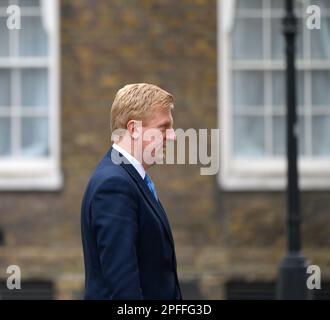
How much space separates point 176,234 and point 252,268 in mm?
860

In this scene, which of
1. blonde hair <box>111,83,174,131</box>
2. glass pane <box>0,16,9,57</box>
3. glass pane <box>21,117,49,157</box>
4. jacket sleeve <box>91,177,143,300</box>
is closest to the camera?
jacket sleeve <box>91,177,143,300</box>

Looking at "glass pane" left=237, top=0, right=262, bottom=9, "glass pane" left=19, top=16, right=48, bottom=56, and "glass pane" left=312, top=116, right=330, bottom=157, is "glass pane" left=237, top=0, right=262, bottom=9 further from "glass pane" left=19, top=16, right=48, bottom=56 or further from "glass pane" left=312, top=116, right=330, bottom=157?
"glass pane" left=19, top=16, right=48, bottom=56

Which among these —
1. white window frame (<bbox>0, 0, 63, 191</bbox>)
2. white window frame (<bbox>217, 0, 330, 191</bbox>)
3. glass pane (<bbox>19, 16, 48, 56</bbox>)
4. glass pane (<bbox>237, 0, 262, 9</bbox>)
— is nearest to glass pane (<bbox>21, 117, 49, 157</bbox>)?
white window frame (<bbox>0, 0, 63, 191</bbox>)

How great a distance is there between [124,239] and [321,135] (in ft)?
26.0

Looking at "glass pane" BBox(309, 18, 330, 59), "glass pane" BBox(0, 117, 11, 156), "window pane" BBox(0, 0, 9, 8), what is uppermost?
"window pane" BBox(0, 0, 9, 8)

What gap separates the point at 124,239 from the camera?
3475 mm

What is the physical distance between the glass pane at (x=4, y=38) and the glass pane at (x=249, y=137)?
99.6 inches

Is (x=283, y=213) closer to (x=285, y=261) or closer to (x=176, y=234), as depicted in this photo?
(x=176, y=234)

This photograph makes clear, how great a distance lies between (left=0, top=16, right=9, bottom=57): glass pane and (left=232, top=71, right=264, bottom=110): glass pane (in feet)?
7.97

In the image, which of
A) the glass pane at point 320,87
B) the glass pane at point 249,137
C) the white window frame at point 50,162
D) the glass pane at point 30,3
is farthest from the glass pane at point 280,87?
the glass pane at point 30,3

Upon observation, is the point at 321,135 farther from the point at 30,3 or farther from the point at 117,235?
the point at 117,235

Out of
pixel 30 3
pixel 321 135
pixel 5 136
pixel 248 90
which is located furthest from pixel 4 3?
pixel 321 135

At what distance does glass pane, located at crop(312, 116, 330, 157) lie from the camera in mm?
11148
